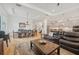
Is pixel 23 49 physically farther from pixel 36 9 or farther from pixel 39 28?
pixel 36 9

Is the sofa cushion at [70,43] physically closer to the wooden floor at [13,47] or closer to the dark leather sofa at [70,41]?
the dark leather sofa at [70,41]

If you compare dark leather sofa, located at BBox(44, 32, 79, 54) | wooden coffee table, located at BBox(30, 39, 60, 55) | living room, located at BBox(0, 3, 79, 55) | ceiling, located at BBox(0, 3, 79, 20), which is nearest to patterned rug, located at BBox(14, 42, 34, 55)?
living room, located at BBox(0, 3, 79, 55)

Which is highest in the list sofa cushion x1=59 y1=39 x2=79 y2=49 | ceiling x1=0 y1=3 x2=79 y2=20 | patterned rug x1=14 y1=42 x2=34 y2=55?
ceiling x1=0 y1=3 x2=79 y2=20

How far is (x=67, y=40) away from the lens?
2.17 meters

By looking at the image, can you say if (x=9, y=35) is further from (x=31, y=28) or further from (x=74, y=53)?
(x=74, y=53)

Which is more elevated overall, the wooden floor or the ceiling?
the ceiling

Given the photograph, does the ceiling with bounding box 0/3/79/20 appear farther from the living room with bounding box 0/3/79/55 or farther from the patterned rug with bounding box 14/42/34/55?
the patterned rug with bounding box 14/42/34/55

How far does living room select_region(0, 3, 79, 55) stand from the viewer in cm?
205

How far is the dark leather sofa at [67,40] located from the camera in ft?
6.77

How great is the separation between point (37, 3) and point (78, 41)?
125 centimetres

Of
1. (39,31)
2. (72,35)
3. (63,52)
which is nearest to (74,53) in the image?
(63,52)

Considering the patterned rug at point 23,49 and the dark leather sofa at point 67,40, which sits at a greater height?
the dark leather sofa at point 67,40

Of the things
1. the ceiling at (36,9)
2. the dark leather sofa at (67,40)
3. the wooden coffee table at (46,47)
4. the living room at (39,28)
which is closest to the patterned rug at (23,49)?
the living room at (39,28)

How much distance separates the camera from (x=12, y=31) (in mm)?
2119
